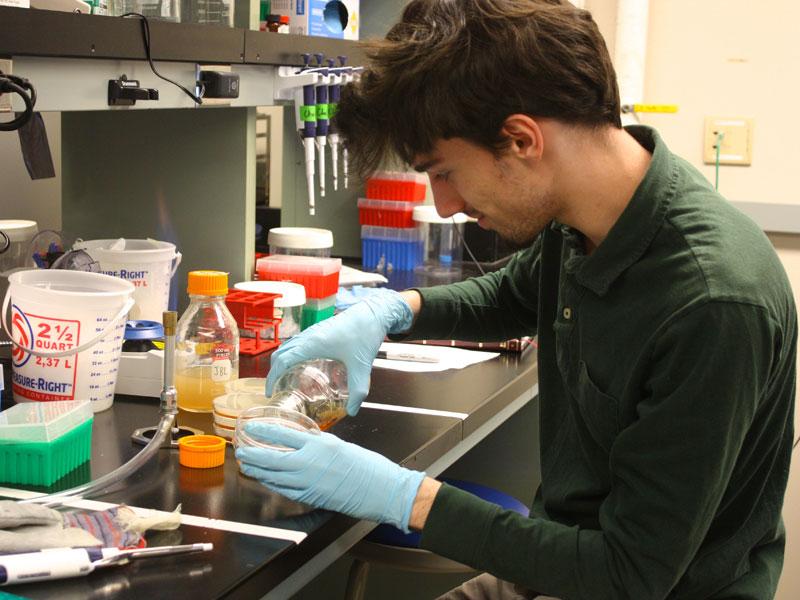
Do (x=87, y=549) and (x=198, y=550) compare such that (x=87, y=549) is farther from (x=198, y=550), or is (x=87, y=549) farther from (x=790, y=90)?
(x=790, y=90)

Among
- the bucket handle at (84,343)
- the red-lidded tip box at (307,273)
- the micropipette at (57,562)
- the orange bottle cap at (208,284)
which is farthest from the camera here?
the red-lidded tip box at (307,273)

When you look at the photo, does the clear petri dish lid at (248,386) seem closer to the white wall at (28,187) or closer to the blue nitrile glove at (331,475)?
the blue nitrile glove at (331,475)

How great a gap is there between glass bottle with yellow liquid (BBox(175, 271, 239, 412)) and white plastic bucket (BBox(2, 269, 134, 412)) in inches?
4.7

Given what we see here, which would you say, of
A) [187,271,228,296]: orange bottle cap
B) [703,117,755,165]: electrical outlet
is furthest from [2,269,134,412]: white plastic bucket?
[703,117,755,165]: electrical outlet

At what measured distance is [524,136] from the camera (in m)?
1.28

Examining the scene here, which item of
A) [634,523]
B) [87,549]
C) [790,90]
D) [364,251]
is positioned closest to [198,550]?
[87,549]

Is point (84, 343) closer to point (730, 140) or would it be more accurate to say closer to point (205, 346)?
point (205, 346)

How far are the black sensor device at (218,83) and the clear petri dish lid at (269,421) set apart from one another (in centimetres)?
73

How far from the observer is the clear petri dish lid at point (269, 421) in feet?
4.32

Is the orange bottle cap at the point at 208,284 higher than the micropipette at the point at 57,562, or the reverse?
the orange bottle cap at the point at 208,284

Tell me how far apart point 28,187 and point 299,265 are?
715 mm

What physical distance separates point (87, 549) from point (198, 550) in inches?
4.7

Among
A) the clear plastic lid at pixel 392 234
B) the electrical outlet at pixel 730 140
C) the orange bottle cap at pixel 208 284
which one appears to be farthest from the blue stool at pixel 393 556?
the electrical outlet at pixel 730 140

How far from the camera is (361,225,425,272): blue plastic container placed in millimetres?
2932
